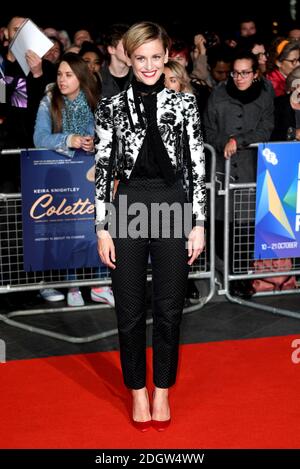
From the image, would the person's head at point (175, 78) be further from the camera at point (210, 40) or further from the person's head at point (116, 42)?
the camera at point (210, 40)

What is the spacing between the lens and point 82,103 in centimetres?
530

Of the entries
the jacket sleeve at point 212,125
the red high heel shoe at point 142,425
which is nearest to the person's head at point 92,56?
the jacket sleeve at point 212,125

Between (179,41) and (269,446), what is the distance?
5.02 metres

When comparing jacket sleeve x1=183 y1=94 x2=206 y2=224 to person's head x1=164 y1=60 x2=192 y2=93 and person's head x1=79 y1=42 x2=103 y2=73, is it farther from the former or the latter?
person's head x1=79 y1=42 x2=103 y2=73

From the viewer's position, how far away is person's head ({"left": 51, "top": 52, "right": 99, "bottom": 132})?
524 centimetres

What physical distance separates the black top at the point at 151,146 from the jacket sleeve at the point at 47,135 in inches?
69.8

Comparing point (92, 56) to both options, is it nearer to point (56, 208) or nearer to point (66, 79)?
point (66, 79)

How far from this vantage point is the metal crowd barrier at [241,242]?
18.0 feet

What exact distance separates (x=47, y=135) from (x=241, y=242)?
1728 mm

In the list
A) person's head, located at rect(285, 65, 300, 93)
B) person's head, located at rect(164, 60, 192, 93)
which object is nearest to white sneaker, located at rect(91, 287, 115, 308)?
person's head, located at rect(164, 60, 192, 93)

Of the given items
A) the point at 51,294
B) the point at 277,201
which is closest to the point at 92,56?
the point at 51,294

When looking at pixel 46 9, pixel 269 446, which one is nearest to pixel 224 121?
pixel 269 446

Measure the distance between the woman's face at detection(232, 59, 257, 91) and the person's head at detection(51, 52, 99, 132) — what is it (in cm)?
111
